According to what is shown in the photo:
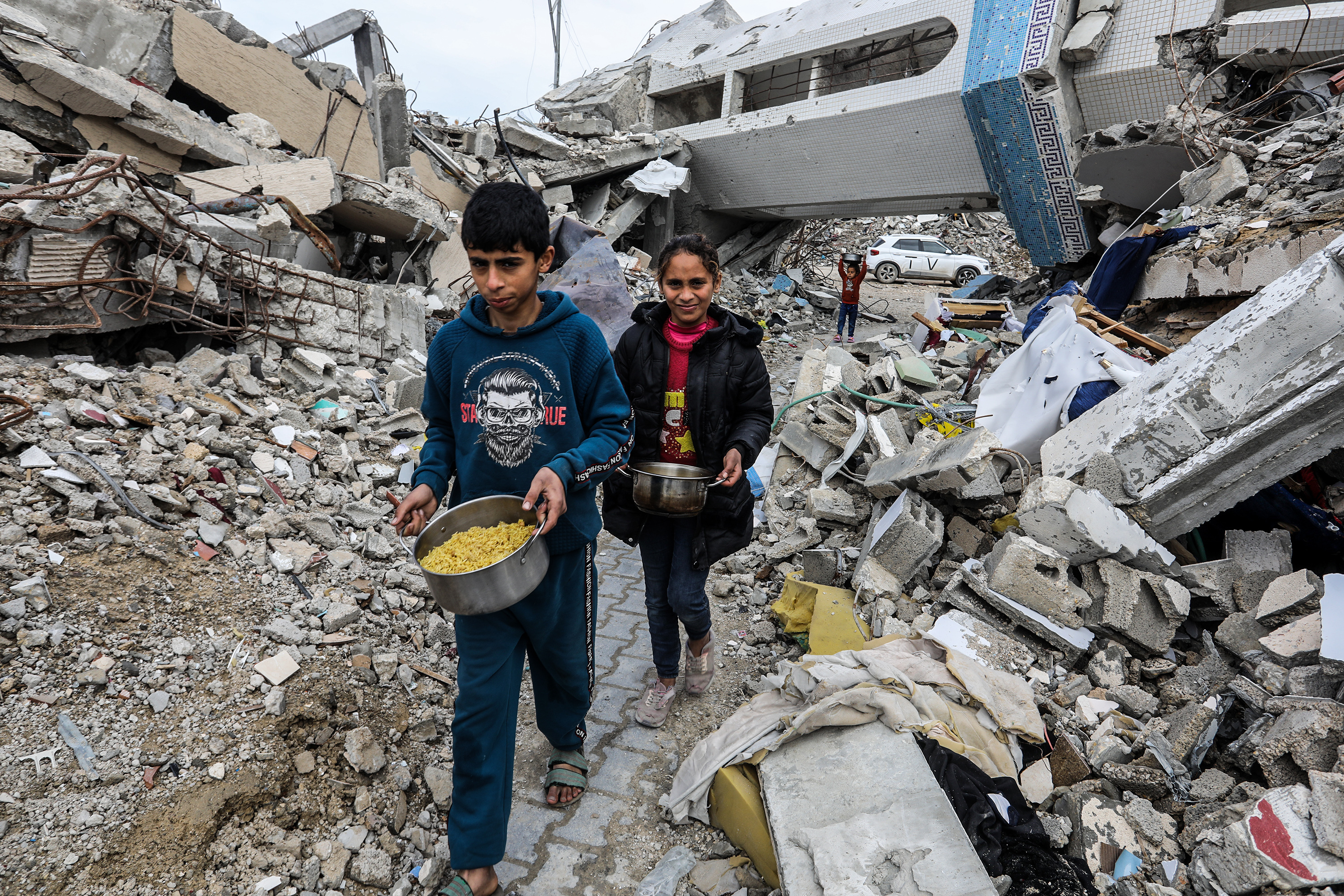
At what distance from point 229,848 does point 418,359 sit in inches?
190

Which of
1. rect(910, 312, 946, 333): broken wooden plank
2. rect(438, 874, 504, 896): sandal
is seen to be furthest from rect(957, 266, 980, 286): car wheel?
rect(438, 874, 504, 896): sandal

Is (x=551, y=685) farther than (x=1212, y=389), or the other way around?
(x=1212, y=389)

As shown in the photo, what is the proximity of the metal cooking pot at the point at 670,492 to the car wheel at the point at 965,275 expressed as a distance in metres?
18.2

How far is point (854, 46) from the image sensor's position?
10.5 m

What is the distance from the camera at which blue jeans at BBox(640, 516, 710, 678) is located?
8.97ft

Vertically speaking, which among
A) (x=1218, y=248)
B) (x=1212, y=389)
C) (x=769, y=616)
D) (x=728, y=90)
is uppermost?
(x=728, y=90)

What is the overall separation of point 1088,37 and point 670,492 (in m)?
8.80

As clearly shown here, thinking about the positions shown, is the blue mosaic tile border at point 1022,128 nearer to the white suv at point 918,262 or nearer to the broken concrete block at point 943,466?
the broken concrete block at point 943,466

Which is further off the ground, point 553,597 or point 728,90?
point 728,90

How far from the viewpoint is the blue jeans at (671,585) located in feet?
8.97

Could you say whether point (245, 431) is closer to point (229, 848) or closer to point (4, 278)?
point (4, 278)

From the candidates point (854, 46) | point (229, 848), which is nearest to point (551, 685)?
point (229, 848)

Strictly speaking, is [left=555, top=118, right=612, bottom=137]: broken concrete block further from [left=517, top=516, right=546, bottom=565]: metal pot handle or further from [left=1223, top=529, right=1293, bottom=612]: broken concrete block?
[left=517, top=516, right=546, bottom=565]: metal pot handle

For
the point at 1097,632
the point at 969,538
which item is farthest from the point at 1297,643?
the point at 969,538
